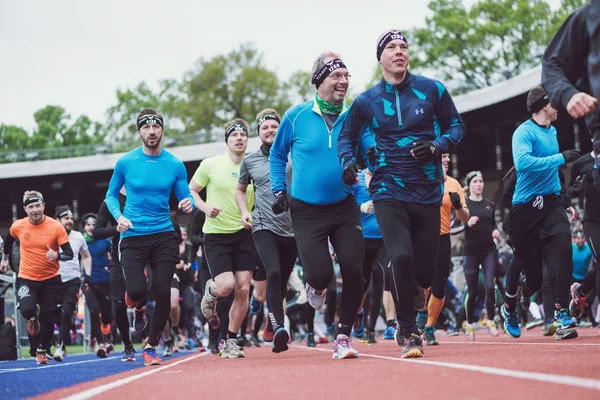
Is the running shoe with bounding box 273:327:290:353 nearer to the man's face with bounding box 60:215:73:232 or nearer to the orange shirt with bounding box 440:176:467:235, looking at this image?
the orange shirt with bounding box 440:176:467:235

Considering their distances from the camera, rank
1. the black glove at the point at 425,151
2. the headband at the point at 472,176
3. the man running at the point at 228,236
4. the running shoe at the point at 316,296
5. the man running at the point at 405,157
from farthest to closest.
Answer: the headband at the point at 472,176
the man running at the point at 228,236
the running shoe at the point at 316,296
the man running at the point at 405,157
the black glove at the point at 425,151

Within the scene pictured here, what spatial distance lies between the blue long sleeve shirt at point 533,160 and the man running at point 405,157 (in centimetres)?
224

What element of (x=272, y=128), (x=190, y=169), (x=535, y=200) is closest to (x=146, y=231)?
(x=272, y=128)

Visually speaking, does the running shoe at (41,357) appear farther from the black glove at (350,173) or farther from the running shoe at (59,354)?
the black glove at (350,173)

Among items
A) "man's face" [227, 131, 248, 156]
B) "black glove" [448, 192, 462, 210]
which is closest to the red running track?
"black glove" [448, 192, 462, 210]

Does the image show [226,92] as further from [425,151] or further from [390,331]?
[425,151]

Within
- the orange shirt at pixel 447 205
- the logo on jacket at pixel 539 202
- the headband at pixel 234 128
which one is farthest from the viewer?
the orange shirt at pixel 447 205

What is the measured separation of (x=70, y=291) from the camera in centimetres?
1418

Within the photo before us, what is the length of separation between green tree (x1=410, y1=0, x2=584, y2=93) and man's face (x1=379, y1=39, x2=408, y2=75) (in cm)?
5084

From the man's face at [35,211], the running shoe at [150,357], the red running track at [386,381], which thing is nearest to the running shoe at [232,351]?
the running shoe at [150,357]

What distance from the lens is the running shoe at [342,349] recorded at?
24.7 feet

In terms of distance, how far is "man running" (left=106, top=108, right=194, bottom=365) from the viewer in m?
9.10

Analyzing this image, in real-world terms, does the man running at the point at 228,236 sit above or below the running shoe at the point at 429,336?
above

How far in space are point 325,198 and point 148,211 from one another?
2424 millimetres
